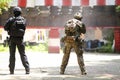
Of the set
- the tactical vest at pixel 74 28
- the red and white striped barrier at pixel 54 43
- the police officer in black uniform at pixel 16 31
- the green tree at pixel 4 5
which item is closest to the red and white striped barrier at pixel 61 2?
the green tree at pixel 4 5

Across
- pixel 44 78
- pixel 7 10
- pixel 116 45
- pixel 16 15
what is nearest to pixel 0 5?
pixel 7 10

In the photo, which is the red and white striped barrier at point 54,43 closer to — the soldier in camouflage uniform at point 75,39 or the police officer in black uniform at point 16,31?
the soldier in camouflage uniform at point 75,39

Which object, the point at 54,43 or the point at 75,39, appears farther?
the point at 54,43

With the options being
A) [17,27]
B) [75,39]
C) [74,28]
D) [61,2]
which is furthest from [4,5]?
[75,39]

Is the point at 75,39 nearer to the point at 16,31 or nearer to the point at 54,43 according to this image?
the point at 16,31

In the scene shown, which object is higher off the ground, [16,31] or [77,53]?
[16,31]

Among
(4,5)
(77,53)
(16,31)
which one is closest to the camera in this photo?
(16,31)

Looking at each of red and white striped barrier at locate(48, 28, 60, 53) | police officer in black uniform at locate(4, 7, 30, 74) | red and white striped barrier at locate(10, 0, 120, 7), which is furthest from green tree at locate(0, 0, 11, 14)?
police officer in black uniform at locate(4, 7, 30, 74)

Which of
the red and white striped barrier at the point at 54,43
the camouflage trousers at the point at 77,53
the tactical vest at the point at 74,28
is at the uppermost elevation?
the tactical vest at the point at 74,28

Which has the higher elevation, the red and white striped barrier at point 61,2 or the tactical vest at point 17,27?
the tactical vest at point 17,27

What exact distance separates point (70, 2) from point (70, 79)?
11485 millimetres

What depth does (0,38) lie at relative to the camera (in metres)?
39.0

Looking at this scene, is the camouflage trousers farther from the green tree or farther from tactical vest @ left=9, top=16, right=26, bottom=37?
the green tree

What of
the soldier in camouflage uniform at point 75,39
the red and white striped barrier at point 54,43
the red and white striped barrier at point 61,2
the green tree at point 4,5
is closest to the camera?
the soldier in camouflage uniform at point 75,39
